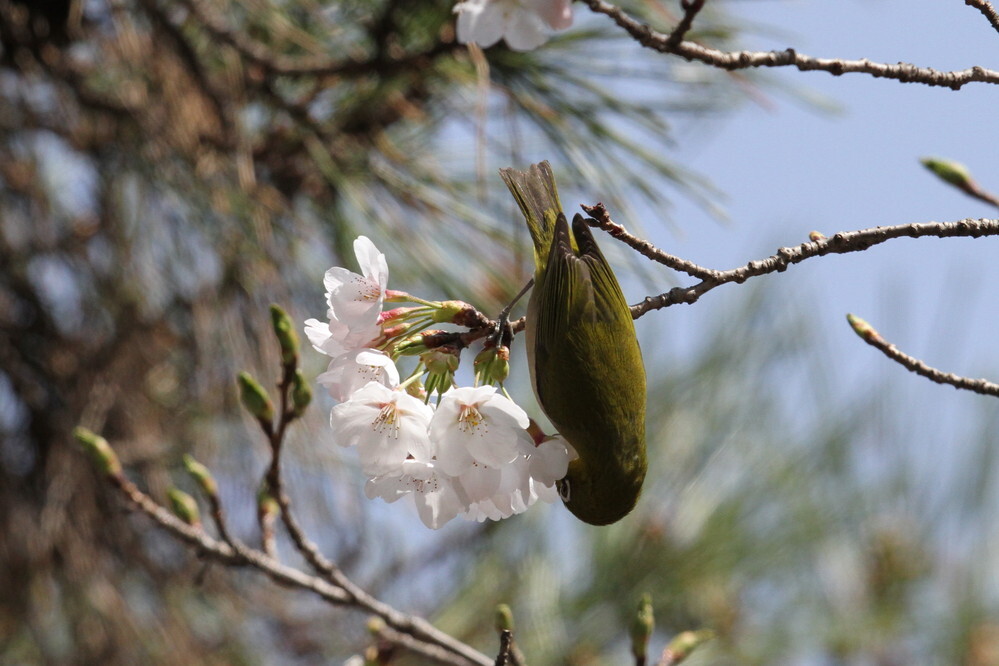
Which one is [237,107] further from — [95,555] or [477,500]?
[477,500]

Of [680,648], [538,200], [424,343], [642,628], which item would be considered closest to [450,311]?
[424,343]

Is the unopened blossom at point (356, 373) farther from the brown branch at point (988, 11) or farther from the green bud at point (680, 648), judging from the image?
the brown branch at point (988, 11)

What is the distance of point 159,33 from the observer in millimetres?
1925

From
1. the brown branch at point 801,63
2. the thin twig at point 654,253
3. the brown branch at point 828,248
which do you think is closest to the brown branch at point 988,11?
the brown branch at point 801,63

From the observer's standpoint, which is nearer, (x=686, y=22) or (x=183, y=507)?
(x=686, y=22)

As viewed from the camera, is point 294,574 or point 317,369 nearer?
point 294,574

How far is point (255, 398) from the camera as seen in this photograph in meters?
1.08

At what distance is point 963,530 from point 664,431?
850mm

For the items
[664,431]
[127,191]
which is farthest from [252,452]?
[664,431]

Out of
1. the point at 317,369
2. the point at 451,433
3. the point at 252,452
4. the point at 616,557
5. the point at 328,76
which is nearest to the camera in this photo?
the point at 451,433

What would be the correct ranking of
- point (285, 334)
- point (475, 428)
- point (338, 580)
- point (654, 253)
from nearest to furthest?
point (475, 428)
point (654, 253)
point (285, 334)
point (338, 580)

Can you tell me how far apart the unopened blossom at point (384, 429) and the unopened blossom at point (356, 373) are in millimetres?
18

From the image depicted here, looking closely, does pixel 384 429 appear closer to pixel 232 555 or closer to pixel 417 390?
pixel 417 390

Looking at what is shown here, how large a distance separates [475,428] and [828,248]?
342 mm
